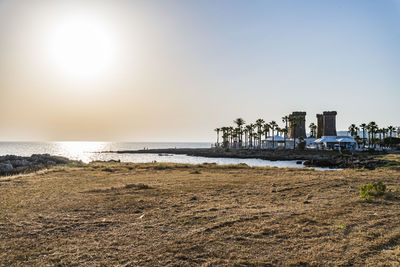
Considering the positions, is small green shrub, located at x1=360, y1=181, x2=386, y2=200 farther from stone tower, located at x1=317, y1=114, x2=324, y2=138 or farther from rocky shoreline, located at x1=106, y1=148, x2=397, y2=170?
stone tower, located at x1=317, y1=114, x2=324, y2=138

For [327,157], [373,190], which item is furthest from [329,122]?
[373,190]

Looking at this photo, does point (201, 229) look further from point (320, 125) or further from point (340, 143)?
point (320, 125)

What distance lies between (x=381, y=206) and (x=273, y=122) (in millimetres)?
115979

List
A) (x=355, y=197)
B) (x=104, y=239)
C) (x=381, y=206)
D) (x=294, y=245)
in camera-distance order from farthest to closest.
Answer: (x=355, y=197) < (x=381, y=206) < (x=104, y=239) < (x=294, y=245)

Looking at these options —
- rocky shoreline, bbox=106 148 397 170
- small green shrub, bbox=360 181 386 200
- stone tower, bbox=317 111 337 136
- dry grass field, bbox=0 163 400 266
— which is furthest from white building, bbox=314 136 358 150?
small green shrub, bbox=360 181 386 200

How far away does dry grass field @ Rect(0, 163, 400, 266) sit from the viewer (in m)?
7.04

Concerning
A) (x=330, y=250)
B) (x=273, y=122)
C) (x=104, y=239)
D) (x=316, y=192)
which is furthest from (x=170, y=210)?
(x=273, y=122)

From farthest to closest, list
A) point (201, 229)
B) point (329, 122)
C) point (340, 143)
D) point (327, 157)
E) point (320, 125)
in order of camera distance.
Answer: point (320, 125) < point (329, 122) < point (340, 143) < point (327, 157) < point (201, 229)

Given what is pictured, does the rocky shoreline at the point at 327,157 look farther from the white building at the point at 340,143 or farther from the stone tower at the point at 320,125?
the stone tower at the point at 320,125

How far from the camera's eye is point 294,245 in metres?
7.72

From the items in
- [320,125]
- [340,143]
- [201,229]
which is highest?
[320,125]

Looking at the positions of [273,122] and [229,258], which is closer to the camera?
[229,258]

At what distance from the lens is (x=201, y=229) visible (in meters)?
9.07

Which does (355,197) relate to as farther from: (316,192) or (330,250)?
(330,250)
